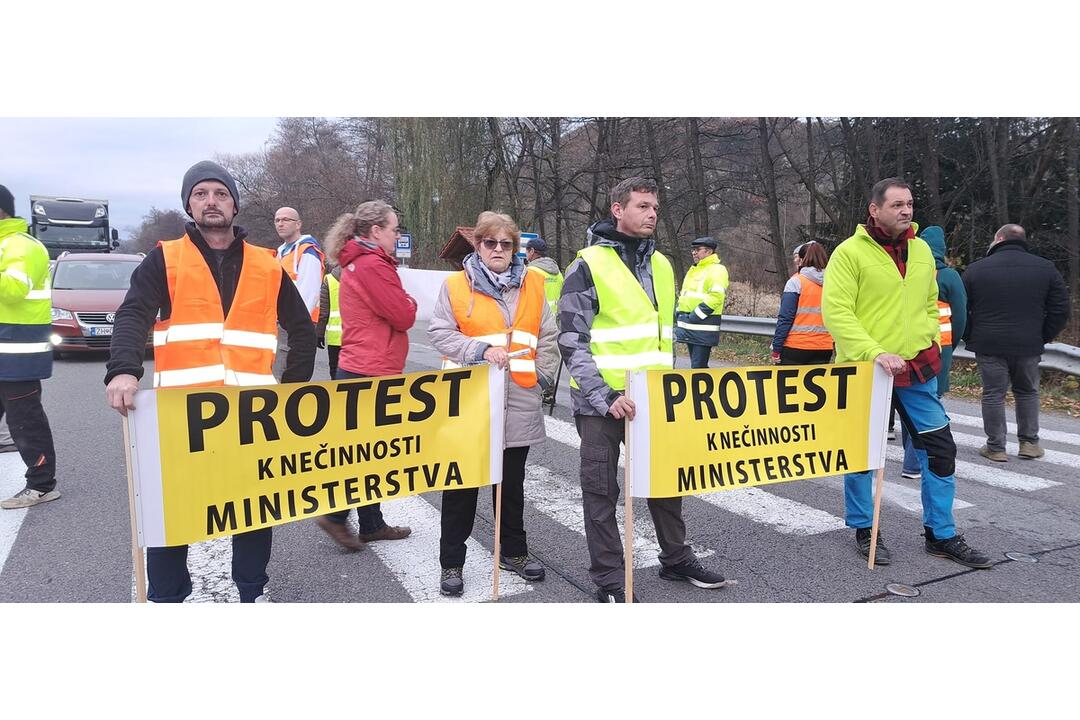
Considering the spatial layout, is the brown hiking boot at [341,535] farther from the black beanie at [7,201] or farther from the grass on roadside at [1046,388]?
the grass on roadside at [1046,388]

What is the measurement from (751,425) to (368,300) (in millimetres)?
2347

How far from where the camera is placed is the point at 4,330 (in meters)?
5.46

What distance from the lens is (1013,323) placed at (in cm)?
698

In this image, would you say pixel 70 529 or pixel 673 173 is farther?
pixel 673 173

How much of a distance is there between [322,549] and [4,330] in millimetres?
2944

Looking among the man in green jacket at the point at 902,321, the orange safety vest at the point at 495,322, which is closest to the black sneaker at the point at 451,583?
the orange safety vest at the point at 495,322

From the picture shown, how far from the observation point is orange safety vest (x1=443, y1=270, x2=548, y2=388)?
4.25 meters

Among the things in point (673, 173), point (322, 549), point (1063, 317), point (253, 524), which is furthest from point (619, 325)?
point (673, 173)

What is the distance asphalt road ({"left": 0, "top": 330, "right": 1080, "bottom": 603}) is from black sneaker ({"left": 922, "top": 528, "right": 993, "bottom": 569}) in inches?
3.3

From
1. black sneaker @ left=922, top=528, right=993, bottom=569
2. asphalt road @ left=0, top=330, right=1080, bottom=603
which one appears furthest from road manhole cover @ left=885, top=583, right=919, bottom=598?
black sneaker @ left=922, top=528, right=993, bottom=569

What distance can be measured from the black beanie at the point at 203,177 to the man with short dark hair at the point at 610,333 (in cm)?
168

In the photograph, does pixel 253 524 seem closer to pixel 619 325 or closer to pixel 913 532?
pixel 619 325

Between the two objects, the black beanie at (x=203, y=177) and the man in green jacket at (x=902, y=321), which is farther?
the man in green jacket at (x=902, y=321)

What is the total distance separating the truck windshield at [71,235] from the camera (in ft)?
96.2
